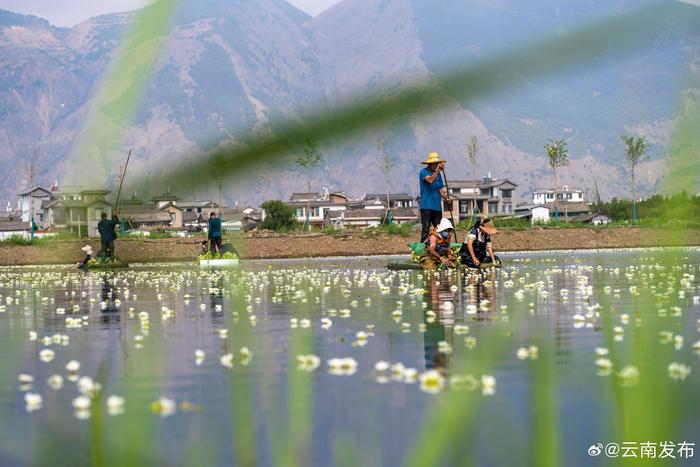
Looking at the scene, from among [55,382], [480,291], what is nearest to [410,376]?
[55,382]

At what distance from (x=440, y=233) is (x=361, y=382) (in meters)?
20.0

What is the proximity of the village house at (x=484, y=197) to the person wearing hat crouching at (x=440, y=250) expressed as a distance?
147509mm

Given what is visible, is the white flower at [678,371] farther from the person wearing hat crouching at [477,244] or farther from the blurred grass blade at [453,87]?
the person wearing hat crouching at [477,244]

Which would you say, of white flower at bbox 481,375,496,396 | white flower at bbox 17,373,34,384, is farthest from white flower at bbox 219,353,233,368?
white flower at bbox 481,375,496,396

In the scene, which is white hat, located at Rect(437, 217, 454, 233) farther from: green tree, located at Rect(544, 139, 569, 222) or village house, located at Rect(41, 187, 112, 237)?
village house, located at Rect(41, 187, 112, 237)

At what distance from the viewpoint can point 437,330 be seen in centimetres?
917

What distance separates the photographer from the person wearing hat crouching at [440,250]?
83.3ft

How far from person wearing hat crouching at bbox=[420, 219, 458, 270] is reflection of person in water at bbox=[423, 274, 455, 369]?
8695mm

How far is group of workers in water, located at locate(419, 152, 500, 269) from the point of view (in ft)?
81.3

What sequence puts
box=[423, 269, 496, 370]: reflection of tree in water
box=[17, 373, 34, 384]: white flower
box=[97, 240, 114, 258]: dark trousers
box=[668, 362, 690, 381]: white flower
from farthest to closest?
box=[97, 240, 114, 258]: dark trousers, box=[423, 269, 496, 370]: reflection of tree in water, box=[17, 373, 34, 384]: white flower, box=[668, 362, 690, 381]: white flower

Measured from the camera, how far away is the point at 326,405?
4785 millimetres

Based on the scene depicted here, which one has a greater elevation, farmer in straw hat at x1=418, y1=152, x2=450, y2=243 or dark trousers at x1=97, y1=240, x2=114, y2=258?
farmer in straw hat at x1=418, y1=152, x2=450, y2=243

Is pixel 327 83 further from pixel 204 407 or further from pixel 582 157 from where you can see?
pixel 204 407

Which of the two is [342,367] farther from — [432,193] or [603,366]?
[432,193]
